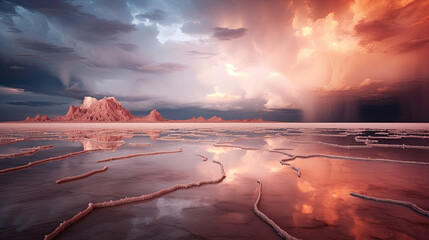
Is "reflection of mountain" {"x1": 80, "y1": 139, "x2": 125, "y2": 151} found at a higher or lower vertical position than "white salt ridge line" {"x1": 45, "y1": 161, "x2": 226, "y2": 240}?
higher

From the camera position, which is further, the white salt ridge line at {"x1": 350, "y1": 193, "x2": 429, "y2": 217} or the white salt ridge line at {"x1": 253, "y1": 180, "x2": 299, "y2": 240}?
the white salt ridge line at {"x1": 350, "y1": 193, "x2": 429, "y2": 217}

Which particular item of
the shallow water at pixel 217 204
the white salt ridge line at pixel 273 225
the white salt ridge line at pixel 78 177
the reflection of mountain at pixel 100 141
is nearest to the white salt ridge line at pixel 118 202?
the shallow water at pixel 217 204

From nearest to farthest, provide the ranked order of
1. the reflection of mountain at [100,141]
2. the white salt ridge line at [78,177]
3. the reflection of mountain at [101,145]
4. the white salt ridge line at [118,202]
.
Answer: the white salt ridge line at [118,202] → the white salt ridge line at [78,177] → the reflection of mountain at [101,145] → the reflection of mountain at [100,141]

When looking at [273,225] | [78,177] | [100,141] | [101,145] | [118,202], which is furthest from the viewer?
[100,141]

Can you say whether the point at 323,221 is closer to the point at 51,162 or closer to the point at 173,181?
the point at 173,181

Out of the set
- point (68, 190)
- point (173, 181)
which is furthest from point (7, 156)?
point (173, 181)

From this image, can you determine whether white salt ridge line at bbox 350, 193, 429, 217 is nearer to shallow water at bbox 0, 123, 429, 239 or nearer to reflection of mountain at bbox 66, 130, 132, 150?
shallow water at bbox 0, 123, 429, 239

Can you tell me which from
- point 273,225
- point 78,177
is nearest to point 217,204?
point 273,225

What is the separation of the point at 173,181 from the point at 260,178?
4781 millimetres

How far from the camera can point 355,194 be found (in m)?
8.98

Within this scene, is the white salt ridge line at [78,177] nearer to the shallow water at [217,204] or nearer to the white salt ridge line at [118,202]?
the shallow water at [217,204]

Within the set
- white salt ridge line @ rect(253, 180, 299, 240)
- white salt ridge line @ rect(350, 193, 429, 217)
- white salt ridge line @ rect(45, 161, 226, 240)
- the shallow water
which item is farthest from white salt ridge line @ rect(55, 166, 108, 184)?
white salt ridge line @ rect(350, 193, 429, 217)

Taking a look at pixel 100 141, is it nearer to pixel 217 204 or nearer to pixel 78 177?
pixel 78 177

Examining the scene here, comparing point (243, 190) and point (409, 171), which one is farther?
point (409, 171)
